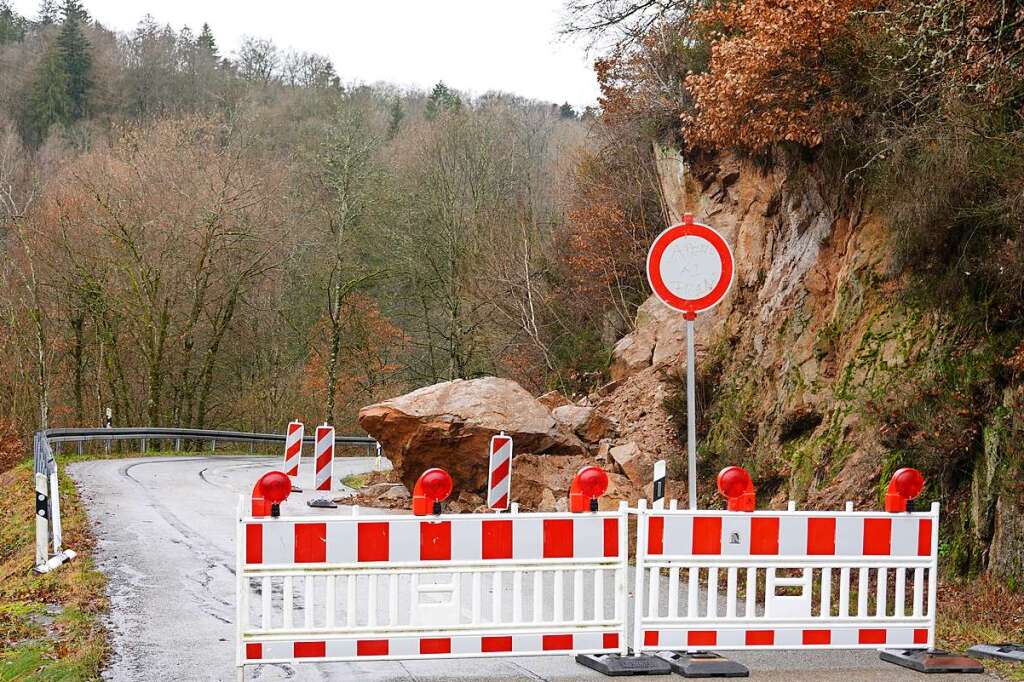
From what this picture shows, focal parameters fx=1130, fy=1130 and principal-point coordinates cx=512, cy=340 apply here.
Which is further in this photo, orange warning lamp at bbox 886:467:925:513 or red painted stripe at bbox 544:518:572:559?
orange warning lamp at bbox 886:467:925:513

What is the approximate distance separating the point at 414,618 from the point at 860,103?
9945 mm

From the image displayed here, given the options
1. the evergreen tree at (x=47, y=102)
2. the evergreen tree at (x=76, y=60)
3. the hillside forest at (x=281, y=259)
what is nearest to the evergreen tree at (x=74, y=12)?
the evergreen tree at (x=76, y=60)

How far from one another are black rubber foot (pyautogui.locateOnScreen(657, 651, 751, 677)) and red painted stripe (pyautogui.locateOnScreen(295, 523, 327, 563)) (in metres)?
2.43

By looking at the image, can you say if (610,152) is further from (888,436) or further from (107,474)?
(888,436)

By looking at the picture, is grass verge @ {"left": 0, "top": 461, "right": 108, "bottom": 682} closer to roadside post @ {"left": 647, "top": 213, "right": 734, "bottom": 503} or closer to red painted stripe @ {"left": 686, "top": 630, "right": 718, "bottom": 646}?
red painted stripe @ {"left": 686, "top": 630, "right": 718, "bottom": 646}

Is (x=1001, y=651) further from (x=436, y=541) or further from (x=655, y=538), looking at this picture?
(x=436, y=541)

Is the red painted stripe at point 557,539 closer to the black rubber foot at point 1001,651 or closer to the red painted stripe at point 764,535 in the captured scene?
the red painted stripe at point 764,535

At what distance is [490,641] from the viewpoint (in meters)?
7.30

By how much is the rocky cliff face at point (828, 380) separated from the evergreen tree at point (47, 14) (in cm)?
6071

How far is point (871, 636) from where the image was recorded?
7.75 meters

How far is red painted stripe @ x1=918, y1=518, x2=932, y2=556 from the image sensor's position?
25.5 feet

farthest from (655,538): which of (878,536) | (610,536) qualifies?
(878,536)

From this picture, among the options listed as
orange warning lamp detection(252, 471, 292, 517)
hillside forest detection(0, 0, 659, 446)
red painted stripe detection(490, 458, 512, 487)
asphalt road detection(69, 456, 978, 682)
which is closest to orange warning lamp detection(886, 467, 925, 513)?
asphalt road detection(69, 456, 978, 682)

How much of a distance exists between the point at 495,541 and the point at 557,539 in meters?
0.41
